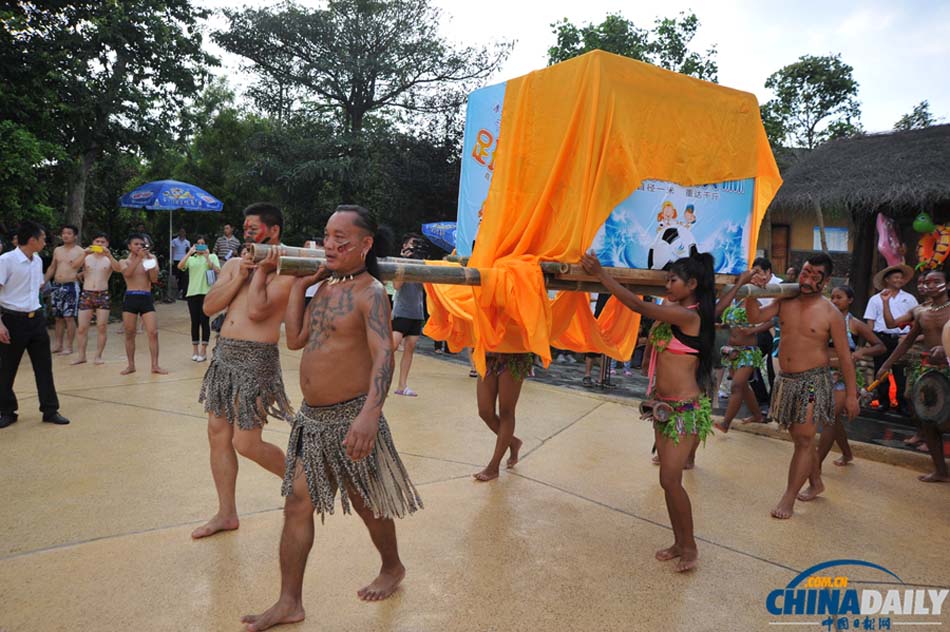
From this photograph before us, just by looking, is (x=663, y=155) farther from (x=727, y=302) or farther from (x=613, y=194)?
(x=727, y=302)

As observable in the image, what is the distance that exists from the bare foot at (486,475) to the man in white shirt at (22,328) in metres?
3.61

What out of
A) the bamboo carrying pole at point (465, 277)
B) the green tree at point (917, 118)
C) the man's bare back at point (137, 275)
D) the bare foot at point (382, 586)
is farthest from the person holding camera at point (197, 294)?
the green tree at point (917, 118)

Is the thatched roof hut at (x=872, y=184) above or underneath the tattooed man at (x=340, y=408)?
above

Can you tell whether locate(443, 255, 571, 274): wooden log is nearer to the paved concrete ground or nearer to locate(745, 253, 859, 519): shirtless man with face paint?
the paved concrete ground

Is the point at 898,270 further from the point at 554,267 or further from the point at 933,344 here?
the point at 554,267

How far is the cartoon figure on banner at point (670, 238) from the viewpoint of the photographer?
3941 millimetres

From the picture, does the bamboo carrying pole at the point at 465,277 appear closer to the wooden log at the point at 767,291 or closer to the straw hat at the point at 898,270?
the wooden log at the point at 767,291

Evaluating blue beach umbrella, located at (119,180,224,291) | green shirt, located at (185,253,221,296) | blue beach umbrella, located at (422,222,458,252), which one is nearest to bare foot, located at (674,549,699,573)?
green shirt, located at (185,253,221,296)

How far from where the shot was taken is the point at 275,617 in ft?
8.57

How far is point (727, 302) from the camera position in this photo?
397 cm

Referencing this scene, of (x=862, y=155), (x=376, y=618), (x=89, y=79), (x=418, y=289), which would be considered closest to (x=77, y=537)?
(x=376, y=618)

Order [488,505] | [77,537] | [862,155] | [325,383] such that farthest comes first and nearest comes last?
[862,155] < [488,505] < [77,537] < [325,383]

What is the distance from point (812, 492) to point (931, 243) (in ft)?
21.2

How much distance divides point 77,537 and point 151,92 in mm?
13920
